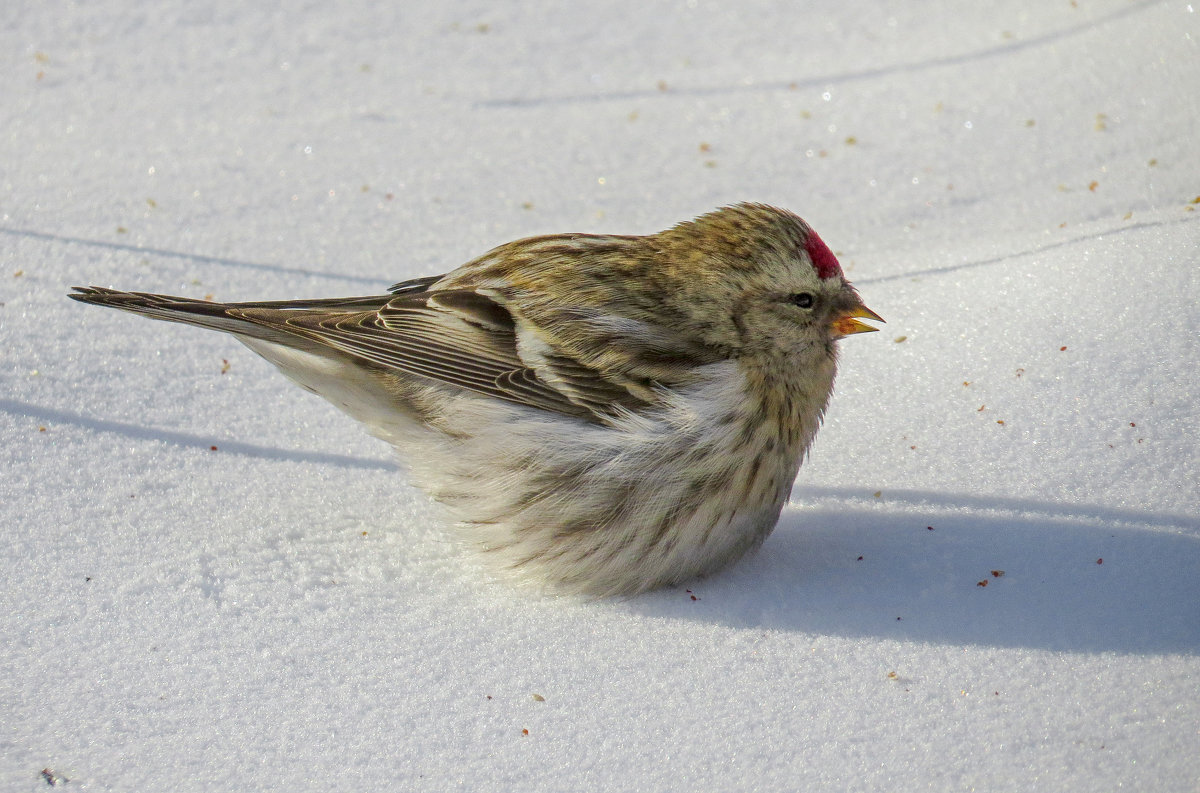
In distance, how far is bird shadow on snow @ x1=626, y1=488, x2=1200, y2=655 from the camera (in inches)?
88.3

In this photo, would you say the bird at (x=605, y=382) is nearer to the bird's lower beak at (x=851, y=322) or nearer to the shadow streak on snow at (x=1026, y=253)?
the bird's lower beak at (x=851, y=322)

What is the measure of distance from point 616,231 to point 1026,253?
1.25 meters

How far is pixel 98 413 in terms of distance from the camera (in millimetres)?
2891

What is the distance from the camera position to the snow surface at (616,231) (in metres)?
2.04

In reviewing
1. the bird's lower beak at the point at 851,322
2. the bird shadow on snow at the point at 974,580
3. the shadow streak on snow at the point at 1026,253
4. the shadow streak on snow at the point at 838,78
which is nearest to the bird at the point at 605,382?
the bird's lower beak at the point at 851,322

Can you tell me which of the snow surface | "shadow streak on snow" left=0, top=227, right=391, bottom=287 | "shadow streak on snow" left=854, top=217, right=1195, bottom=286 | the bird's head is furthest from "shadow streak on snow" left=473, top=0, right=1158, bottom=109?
the bird's head

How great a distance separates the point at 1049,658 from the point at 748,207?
3.69 feet

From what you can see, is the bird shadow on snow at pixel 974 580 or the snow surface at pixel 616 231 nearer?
the snow surface at pixel 616 231

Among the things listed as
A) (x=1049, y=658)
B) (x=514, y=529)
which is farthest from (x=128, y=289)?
(x=1049, y=658)

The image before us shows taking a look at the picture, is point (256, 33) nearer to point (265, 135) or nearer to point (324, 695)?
point (265, 135)

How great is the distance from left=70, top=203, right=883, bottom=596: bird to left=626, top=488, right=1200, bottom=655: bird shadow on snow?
137 mm

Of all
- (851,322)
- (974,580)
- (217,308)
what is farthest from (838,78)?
(217,308)

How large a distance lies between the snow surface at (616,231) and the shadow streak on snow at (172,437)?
13 mm

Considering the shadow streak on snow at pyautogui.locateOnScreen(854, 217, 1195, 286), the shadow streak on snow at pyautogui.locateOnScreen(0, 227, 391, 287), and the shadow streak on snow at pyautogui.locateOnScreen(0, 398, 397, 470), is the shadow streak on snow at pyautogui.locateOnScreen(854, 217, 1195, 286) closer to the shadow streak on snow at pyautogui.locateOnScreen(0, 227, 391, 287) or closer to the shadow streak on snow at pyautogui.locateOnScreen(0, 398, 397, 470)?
the shadow streak on snow at pyautogui.locateOnScreen(0, 227, 391, 287)
